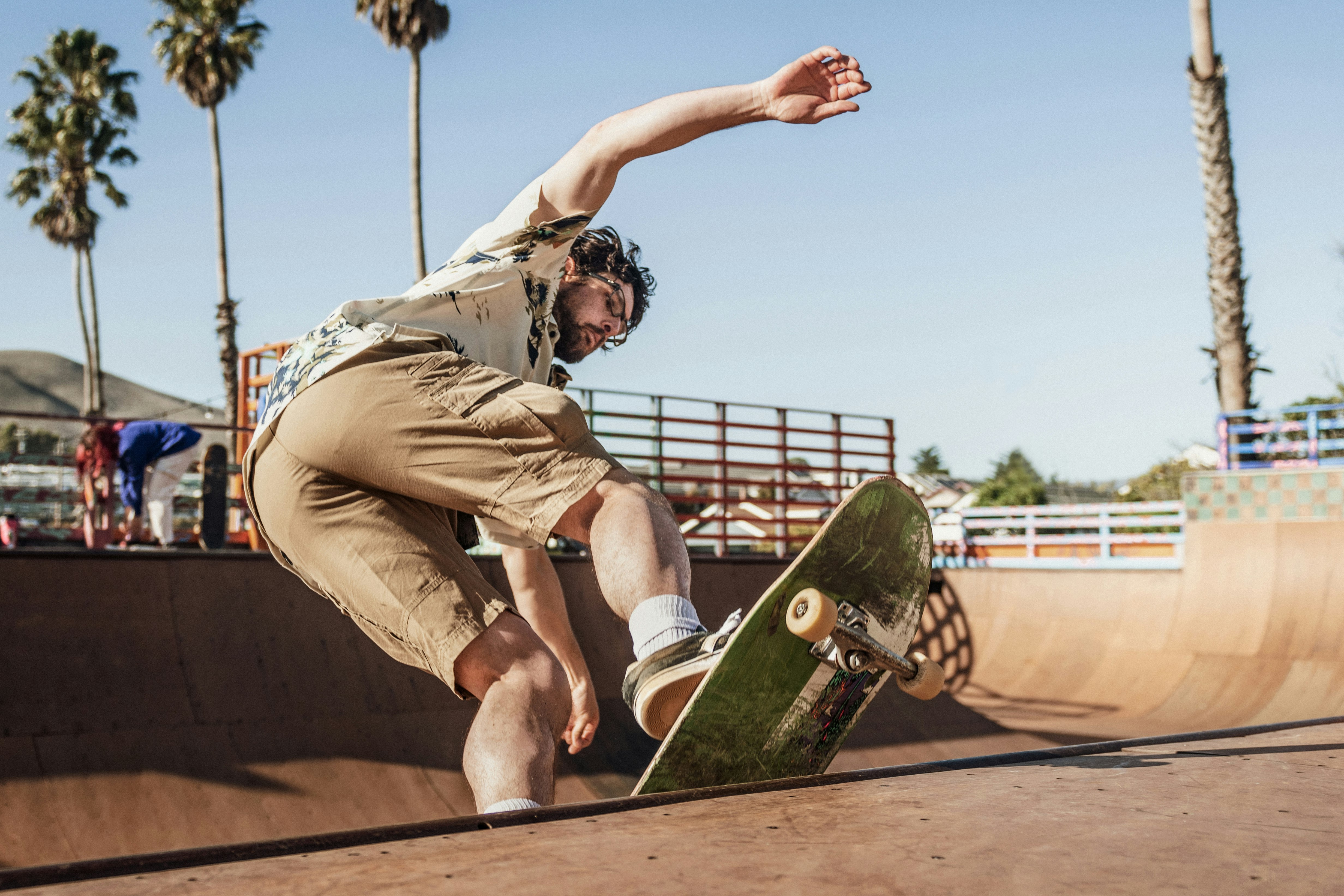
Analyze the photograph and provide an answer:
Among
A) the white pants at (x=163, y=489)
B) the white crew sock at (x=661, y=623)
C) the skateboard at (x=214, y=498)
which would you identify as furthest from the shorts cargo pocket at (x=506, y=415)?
the white pants at (x=163, y=489)

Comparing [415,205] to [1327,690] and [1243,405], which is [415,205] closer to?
[1243,405]

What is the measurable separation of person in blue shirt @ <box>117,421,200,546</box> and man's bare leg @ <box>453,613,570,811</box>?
7229mm

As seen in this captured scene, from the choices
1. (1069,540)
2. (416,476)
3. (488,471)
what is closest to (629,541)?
(488,471)

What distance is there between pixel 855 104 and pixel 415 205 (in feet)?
46.7

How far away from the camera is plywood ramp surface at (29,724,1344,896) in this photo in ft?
3.53

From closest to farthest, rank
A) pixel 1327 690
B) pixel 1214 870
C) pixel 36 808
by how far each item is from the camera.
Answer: pixel 1214 870 → pixel 36 808 → pixel 1327 690

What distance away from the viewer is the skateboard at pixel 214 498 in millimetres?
7891

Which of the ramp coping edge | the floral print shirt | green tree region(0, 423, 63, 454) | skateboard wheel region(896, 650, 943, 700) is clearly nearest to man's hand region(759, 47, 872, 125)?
the floral print shirt

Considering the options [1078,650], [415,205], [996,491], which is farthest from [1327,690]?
[996,491]

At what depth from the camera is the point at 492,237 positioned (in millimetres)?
1997

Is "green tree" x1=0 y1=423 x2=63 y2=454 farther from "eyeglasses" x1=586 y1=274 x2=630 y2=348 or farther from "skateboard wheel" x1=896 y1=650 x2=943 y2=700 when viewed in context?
"skateboard wheel" x1=896 y1=650 x2=943 y2=700

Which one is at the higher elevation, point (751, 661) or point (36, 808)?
point (751, 661)

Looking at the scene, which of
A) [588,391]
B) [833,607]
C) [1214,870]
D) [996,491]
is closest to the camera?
[1214,870]

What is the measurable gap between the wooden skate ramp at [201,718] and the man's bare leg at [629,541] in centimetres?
381
